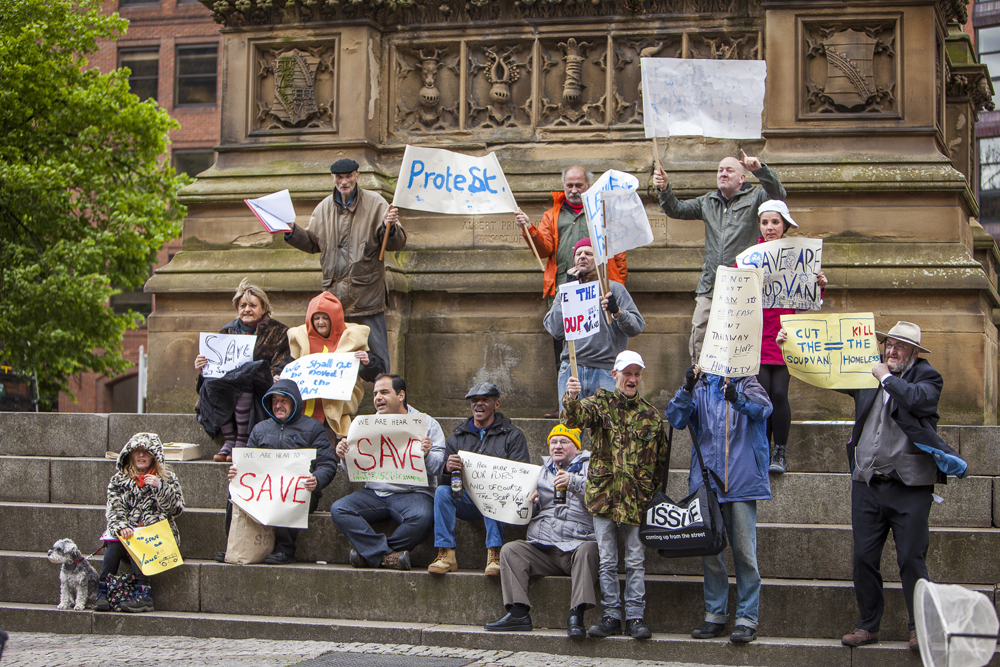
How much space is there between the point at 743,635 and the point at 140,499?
430cm

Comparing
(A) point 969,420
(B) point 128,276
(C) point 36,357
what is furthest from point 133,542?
(B) point 128,276

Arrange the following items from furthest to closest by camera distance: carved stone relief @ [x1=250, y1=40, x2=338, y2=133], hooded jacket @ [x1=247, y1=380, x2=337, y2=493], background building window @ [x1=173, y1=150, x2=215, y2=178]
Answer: background building window @ [x1=173, y1=150, x2=215, y2=178]
carved stone relief @ [x1=250, y1=40, x2=338, y2=133]
hooded jacket @ [x1=247, y1=380, x2=337, y2=493]

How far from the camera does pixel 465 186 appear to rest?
9.52m

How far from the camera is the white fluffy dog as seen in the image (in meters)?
8.10

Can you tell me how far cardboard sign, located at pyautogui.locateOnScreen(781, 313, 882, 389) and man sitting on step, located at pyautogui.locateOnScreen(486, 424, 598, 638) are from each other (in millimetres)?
1541

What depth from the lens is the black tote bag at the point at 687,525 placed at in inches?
274

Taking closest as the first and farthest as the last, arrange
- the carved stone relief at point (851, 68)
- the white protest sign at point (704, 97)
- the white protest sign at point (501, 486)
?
the white protest sign at point (501, 486)
the white protest sign at point (704, 97)
the carved stone relief at point (851, 68)

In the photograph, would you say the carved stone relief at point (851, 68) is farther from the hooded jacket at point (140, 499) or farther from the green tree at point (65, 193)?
the green tree at point (65, 193)

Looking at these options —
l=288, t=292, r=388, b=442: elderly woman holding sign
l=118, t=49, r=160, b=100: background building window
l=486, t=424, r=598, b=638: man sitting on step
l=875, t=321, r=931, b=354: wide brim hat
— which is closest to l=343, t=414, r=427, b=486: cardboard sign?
l=288, t=292, r=388, b=442: elderly woman holding sign

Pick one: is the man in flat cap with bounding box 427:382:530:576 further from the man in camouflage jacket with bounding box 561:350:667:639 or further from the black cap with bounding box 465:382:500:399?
the man in camouflage jacket with bounding box 561:350:667:639

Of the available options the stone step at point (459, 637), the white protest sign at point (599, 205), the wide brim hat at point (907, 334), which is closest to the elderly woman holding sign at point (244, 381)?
the stone step at point (459, 637)

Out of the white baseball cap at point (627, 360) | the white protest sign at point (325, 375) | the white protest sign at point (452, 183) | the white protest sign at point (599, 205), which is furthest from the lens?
the white protest sign at point (452, 183)

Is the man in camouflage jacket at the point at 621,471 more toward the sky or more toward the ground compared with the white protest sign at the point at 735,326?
more toward the ground

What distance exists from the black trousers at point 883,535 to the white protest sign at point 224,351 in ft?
15.9
